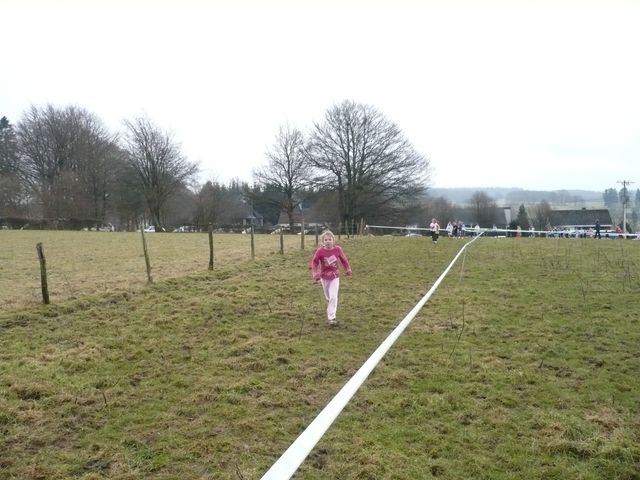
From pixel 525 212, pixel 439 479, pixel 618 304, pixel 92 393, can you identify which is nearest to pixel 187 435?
pixel 92 393

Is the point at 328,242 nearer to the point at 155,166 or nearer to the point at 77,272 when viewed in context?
the point at 77,272

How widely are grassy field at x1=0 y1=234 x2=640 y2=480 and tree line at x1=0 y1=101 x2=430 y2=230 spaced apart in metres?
44.5

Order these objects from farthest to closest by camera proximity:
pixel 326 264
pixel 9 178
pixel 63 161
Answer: pixel 63 161
pixel 9 178
pixel 326 264

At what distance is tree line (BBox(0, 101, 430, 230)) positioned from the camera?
55188 millimetres

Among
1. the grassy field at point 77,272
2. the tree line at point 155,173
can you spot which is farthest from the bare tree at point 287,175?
the grassy field at point 77,272

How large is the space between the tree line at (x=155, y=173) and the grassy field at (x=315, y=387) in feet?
146

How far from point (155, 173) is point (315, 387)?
62.1m

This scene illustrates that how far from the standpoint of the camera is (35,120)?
58062 millimetres

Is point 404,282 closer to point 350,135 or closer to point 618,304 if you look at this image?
point 618,304

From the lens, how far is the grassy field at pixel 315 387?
4082 millimetres

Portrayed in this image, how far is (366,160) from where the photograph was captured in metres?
55.6

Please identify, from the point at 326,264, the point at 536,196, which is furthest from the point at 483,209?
the point at 326,264

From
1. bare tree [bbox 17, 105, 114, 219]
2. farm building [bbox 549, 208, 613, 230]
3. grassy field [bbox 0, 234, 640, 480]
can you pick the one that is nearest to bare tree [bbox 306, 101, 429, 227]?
bare tree [bbox 17, 105, 114, 219]

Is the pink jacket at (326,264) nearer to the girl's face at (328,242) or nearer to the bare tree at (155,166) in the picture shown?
the girl's face at (328,242)
